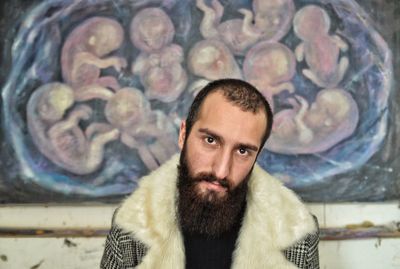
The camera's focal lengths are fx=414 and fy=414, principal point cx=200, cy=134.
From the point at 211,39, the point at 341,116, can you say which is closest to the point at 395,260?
the point at 341,116

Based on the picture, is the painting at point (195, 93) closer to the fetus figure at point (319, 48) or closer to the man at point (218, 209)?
the fetus figure at point (319, 48)

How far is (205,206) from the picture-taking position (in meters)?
1.07

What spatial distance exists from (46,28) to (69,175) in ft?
1.88

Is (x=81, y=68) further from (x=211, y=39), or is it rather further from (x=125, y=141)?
(x=211, y=39)

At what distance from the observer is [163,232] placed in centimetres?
107

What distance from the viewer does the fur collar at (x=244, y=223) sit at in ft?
3.42

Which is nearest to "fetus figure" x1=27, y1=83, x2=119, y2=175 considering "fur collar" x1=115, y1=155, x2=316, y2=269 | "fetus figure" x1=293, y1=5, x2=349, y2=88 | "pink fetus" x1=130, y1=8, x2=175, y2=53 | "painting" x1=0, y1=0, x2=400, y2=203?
"painting" x1=0, y1=0, x2=400, y2=203

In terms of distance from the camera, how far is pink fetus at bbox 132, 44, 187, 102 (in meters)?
1.56

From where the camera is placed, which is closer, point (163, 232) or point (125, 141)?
point (163, 232)

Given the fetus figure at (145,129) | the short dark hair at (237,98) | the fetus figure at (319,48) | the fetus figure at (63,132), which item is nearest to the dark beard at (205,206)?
the short dark hair at (237,98)

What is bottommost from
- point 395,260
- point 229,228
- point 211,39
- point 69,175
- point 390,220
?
point 395,260

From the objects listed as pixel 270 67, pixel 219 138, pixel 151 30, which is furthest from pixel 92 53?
pixel 219 138

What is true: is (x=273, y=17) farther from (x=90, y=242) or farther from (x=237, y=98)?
(x=90, y=242)

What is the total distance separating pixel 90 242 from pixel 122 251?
53 centimetres
